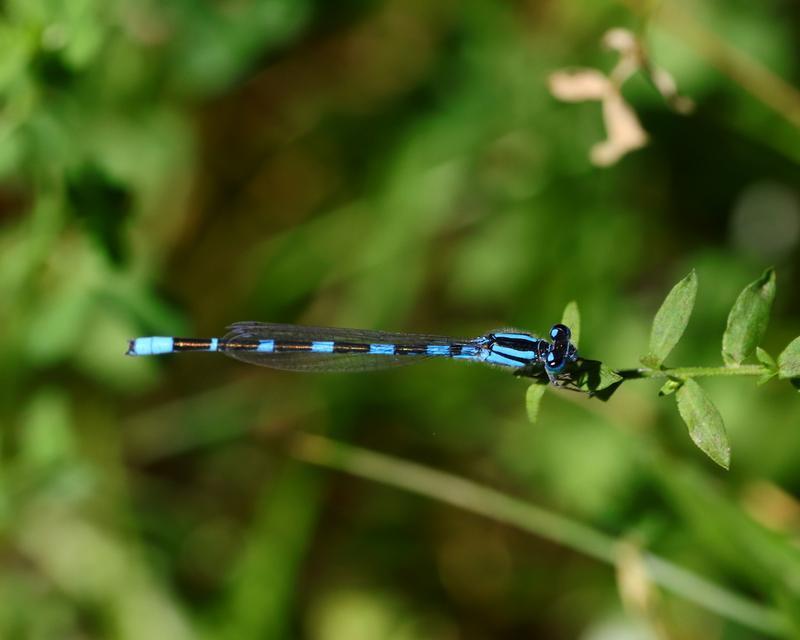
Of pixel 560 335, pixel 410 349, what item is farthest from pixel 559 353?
pixel 410 349

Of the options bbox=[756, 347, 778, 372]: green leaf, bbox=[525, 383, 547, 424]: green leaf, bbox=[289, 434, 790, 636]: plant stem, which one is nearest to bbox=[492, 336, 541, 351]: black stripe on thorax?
bbox=[289, 434, 790, 636]: plant stem

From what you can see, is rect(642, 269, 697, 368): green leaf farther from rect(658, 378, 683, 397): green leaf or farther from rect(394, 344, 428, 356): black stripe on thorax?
rect(394, 344, 428, 356): black stripe on thorax

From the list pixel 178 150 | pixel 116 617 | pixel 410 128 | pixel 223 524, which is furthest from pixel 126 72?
pixel 116 617

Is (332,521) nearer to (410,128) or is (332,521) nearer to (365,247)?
(365,247)

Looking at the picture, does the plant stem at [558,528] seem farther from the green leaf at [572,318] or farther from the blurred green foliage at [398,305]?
the green leaf at [572,318]

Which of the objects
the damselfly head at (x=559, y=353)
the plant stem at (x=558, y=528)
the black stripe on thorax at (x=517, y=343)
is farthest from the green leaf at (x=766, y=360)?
the plant stem at (x=558, y=528)

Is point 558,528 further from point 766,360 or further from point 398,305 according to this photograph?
point 398,305
